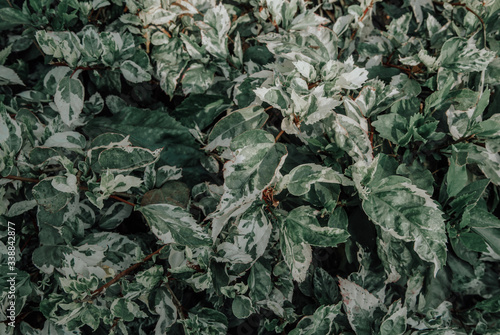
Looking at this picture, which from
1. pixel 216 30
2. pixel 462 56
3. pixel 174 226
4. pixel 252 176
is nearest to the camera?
pixel 252 176

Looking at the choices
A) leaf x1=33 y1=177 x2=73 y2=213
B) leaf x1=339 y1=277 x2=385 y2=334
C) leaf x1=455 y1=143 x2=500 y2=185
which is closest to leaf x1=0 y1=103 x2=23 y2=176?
leaf x1=33 y1=177 x2=73 y2=213

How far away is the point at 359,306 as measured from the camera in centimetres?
116

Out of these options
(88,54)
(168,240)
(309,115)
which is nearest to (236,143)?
(309,115)

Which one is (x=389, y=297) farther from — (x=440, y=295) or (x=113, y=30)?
(x=113, y=30)

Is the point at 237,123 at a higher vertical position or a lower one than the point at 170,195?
higher

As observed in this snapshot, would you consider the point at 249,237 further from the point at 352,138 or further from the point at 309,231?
the point at 352,138

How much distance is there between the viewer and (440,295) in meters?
1.21

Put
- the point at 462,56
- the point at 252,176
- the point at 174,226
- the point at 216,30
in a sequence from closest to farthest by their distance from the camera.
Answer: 1. the point at 252,176
2. the point at 174,226
3. the point at 462,56
4. the point at 216,30

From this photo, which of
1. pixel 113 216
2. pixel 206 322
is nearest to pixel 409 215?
pixel 206 322

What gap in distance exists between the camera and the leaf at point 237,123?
115cm

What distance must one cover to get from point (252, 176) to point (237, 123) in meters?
0.24

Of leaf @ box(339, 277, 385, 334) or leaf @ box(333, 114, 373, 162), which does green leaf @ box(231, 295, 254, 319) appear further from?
leaf @ box(333, 114, 373, 162)

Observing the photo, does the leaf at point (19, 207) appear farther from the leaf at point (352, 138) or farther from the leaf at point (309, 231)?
the leaf at point (352, 138)

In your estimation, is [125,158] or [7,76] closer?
[125,158]
